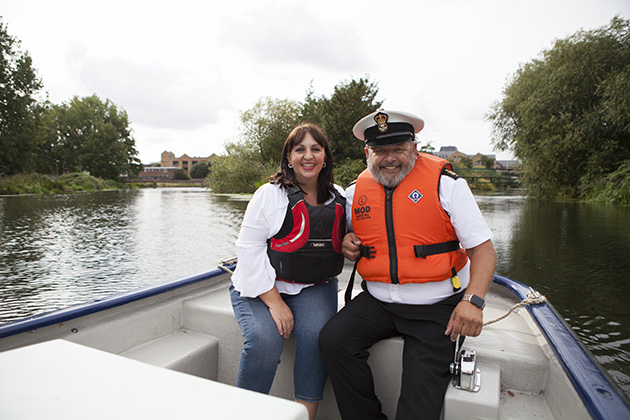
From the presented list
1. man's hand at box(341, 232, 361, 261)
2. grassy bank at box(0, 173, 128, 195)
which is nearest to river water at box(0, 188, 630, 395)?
man's hand at box(341, 232, 361, 261)

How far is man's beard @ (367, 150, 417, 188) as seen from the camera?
1872 mm

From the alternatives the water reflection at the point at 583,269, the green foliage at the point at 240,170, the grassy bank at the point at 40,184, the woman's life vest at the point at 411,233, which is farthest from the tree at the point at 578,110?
the grassy bank at the point at 40,184

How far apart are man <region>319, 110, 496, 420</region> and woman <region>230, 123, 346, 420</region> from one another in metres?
0.11

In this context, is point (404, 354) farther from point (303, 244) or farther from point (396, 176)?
point (396, 176)

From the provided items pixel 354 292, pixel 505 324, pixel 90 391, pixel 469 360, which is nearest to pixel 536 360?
pixel 469 360

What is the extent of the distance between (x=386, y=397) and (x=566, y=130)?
63.7ft

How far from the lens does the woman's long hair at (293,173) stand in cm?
199

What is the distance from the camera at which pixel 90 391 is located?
811 millimetres

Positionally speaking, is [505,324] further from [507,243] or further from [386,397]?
[507,243]

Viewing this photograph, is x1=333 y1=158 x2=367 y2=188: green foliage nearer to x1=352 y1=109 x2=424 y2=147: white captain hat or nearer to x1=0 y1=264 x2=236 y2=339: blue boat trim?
x1=0 y1=264 x2=236 y2=339: blue boat trim

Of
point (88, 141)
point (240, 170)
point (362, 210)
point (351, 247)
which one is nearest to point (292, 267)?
point (351, 247)

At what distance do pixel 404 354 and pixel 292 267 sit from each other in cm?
62

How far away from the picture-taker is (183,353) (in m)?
1.95

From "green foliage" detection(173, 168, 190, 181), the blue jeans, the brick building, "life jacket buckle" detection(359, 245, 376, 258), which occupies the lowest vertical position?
the blue jeans
